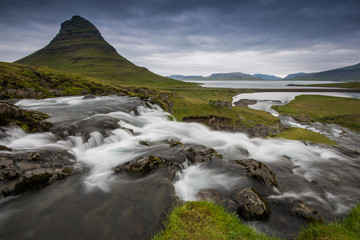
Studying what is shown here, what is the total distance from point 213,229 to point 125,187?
6046 mm

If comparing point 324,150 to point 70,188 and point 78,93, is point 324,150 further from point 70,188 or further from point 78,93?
point 78,93

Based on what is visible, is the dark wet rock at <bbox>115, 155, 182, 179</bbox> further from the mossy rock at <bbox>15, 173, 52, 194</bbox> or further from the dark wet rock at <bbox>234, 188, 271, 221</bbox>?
the dark wet rock at <bbox>234, 188, 271, 221</bbox>

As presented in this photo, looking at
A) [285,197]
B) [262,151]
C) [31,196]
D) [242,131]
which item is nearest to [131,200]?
[31,196]

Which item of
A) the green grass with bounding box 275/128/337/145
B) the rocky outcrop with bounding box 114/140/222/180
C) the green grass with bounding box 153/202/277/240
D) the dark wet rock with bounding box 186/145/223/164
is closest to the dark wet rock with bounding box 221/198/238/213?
the green grass with bounding box 153/202/277/240

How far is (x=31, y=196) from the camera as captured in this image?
29.4ft

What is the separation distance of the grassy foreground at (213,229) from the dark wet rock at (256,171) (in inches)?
172

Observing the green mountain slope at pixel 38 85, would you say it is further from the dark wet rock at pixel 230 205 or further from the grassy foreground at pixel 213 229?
the dark wet rock at pixel 230 205

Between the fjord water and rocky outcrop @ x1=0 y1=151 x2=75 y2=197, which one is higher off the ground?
rocky outcrop @ x1=0 y1=151 x2=75 y2=197

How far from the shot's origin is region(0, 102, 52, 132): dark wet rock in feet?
48.0

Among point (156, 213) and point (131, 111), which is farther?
point (131, 111)

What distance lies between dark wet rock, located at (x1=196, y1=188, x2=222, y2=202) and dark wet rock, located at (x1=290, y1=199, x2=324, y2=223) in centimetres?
396

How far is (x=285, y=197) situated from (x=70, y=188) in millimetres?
12799

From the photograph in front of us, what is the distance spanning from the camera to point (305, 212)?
8734 mm

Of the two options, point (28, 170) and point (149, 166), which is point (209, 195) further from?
point (28, 170)
